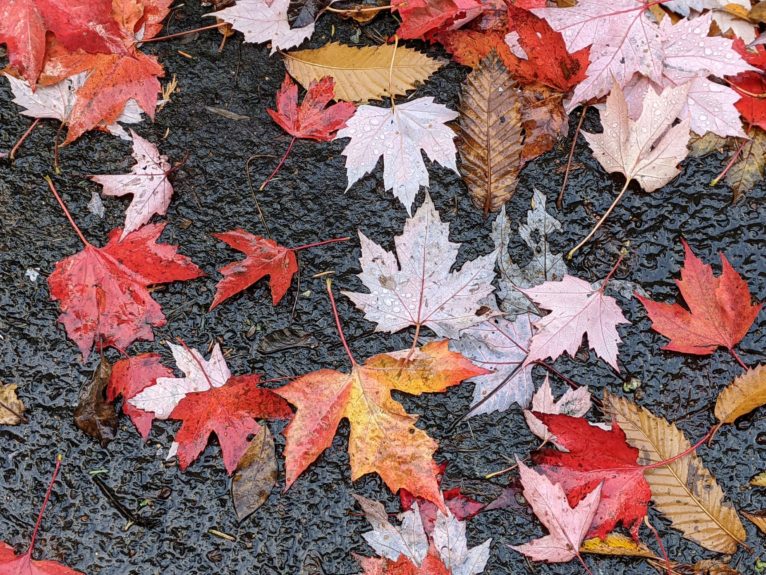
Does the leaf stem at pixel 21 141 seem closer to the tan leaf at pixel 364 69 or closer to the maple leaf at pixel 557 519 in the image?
the tan leaf at pixel 364 69

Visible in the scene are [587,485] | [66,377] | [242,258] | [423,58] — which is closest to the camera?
[587,485]

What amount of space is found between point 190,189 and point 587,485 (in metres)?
1.26

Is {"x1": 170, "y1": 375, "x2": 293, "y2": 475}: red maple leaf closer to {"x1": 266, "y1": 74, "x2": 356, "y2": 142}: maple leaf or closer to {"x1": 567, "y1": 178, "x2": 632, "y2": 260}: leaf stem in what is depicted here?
{"x1": 266, "y1": 74, "x2": 356, "y2": 142}: maple leaf

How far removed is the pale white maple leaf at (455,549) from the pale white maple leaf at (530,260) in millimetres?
520

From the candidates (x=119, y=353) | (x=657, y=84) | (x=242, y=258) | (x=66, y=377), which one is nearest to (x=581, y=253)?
(x=657, y=84)

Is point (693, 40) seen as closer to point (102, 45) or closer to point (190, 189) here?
point (190, 189)

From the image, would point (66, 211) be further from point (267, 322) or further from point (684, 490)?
point (684, 490)

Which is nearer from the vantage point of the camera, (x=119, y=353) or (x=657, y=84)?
(x=119, y=353)

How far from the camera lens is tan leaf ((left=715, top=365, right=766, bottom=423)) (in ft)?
5.33

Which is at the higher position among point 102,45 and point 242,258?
point 102,45

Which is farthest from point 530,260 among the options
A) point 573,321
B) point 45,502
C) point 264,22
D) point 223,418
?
point 45,502

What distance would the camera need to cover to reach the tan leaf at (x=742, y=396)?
1.62 metres

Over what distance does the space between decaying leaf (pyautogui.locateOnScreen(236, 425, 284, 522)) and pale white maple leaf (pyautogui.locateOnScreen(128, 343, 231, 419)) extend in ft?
0.60

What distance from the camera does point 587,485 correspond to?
1.54 meters
